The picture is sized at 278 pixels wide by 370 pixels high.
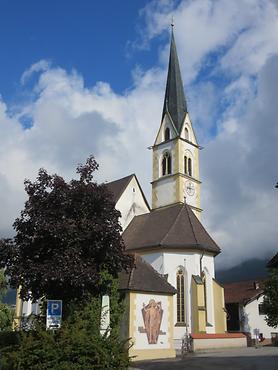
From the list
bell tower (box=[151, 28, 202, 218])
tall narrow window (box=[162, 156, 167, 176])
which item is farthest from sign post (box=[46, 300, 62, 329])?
tall narrow window (box=[162, 156, 167, 176])

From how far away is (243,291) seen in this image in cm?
5141

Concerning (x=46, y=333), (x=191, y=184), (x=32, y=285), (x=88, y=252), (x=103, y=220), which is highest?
(x=191, y=184)

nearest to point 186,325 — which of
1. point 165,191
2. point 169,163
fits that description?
point 165,191

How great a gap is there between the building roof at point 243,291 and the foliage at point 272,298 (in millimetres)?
7076

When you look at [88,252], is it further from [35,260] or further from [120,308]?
[120,308]

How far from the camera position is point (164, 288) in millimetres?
27875

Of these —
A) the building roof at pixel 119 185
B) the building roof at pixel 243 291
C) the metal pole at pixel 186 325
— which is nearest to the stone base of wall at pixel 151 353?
the metal pole at pixel 186 325

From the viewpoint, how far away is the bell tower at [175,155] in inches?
2004

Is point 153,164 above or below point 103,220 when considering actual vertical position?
above

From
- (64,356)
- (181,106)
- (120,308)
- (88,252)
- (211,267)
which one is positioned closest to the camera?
(64,356)

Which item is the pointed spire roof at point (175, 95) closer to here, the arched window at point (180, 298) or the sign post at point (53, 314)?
the arched window at point (180, 298)

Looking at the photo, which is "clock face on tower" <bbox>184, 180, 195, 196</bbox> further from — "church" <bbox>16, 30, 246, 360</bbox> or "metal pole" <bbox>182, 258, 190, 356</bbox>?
"metal pole" <bbox>182, 258, 190, 356</bbox>

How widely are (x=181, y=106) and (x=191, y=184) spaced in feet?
34.7

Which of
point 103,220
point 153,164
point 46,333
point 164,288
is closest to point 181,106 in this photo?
point 153,164
